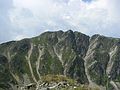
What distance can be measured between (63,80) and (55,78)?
2544 millimetres

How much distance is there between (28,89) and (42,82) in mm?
4452

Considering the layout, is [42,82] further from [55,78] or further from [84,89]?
[84,89]

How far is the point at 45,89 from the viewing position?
3260 inches

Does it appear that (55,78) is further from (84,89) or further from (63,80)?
(84,89)

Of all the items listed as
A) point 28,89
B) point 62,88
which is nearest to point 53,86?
point 62,88

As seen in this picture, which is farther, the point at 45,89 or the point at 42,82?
the point at 42,82

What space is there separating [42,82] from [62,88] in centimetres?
736

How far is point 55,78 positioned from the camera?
89.5m

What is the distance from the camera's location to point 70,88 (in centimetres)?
8375

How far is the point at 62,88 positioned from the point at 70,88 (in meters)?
1.94

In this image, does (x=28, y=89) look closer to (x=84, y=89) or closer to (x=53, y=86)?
(x=53, y=86)

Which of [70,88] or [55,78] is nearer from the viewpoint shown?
[70,88]

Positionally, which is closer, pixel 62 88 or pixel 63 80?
pixel 62 88

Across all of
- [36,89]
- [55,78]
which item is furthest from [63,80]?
[36,89]
